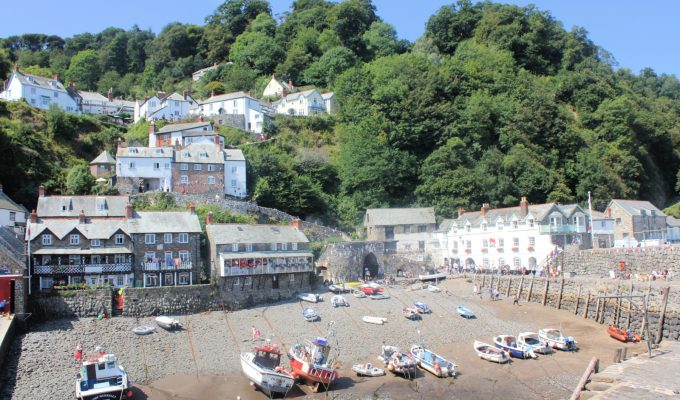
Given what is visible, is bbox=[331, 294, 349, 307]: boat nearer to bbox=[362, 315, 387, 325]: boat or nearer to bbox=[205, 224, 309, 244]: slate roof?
bbox=[362, 315, 387, 325]: boat

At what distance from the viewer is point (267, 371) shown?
25750 mm

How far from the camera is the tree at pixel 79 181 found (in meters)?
47.0

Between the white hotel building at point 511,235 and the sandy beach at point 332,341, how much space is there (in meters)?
9.27

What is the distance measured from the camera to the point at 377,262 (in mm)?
48625

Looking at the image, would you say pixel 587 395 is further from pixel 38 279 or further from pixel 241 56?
pixel 241 56

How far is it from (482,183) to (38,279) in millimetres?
37348

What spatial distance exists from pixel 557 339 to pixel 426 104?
36135 millimetres

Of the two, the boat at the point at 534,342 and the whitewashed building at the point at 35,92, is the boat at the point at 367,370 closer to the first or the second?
the boat at the point at 534,342

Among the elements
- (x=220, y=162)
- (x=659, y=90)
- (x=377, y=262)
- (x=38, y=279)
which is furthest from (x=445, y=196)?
(x=659, y=90)

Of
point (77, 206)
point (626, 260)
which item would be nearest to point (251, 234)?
point (77, 206)

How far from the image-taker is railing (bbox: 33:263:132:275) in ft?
115

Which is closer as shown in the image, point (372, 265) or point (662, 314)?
point (662, 314)

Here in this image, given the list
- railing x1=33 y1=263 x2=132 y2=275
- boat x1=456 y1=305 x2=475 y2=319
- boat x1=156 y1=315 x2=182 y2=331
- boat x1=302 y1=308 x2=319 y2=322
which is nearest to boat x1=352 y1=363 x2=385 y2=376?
boat x1=302 y1=308 x2=319 y2=322

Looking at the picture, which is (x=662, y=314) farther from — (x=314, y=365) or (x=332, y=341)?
(x=314, y=365)
